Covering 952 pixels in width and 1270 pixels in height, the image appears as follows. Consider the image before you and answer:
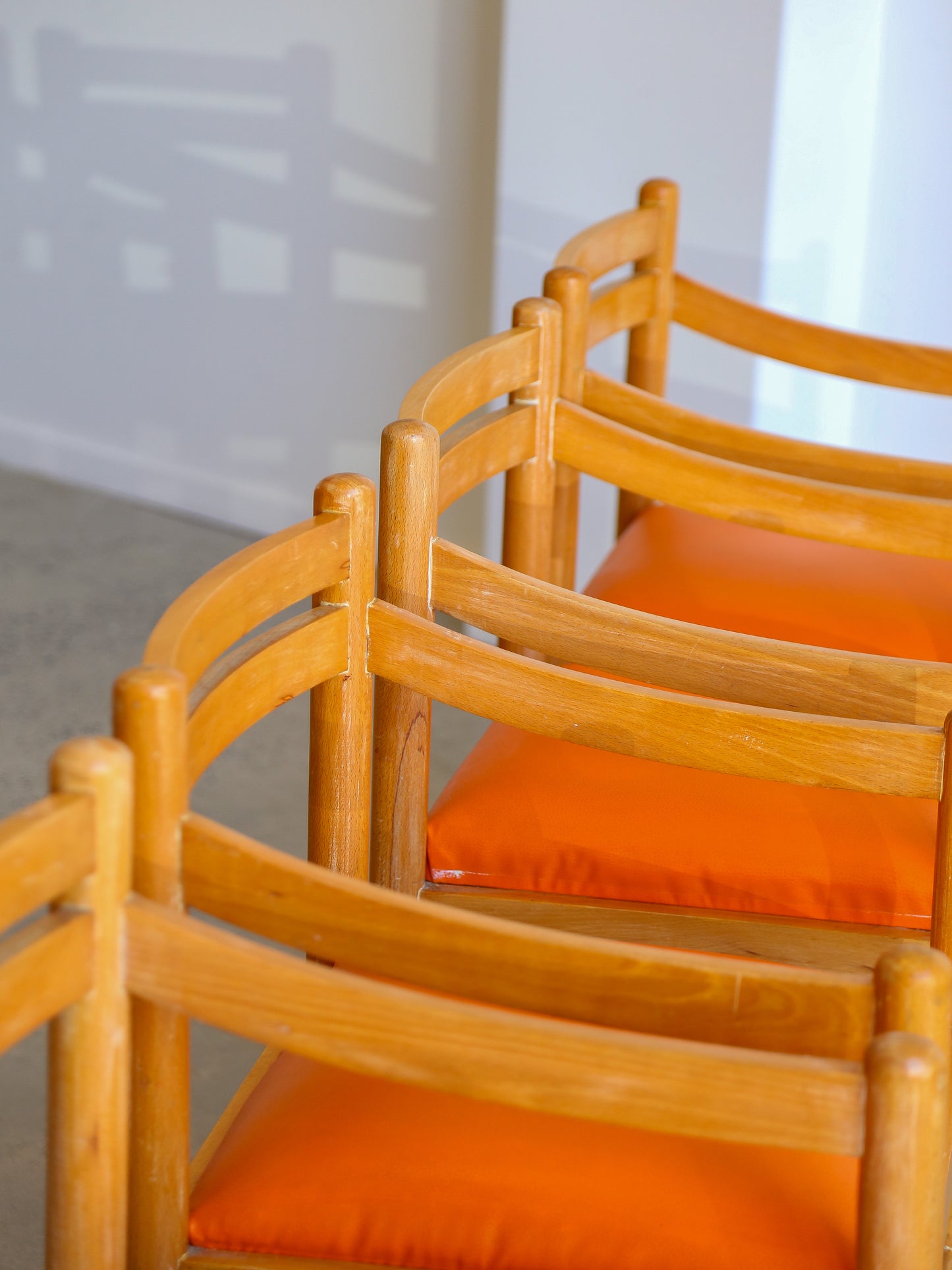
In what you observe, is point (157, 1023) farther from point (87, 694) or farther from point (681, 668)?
point (87, 694)

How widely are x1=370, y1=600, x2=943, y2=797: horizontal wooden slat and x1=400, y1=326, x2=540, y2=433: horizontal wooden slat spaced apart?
0.76ft

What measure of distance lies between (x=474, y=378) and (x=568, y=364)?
24 centimetres

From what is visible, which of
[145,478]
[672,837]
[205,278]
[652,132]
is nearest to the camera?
[672,837]

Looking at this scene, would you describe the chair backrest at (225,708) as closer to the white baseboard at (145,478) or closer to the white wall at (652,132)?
the white wall at (652,132)

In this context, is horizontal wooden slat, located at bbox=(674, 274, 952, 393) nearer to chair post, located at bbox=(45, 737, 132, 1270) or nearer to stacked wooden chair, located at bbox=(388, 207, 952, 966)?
stacked wooden chair, located at bbox=(388, 207, 952, 966)

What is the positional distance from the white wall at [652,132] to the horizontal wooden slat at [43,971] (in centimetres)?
190

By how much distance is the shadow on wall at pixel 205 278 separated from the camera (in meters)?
2.97

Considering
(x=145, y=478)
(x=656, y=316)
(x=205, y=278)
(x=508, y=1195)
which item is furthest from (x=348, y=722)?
(x=145, y=478)

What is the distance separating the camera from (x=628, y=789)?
118 centimetres

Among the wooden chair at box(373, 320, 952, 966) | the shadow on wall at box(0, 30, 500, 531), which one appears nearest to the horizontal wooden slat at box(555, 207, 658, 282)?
the wooden chair at box(373, 320, 952, 966)

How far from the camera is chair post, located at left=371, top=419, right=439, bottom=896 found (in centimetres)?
110

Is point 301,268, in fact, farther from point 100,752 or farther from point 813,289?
point 100,752

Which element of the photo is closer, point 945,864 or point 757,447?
point 945,864

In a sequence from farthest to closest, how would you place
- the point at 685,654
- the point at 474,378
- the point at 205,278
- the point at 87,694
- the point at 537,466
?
the point at 205,278, the point at 87,694, the point at 537,466, the point at 474,378, the point at 685,654
